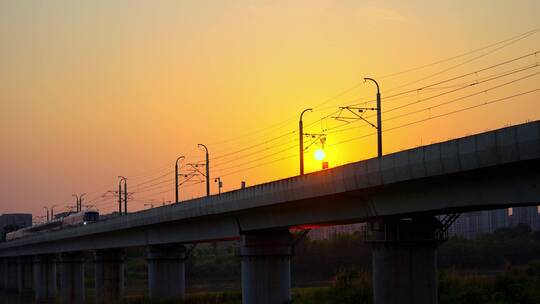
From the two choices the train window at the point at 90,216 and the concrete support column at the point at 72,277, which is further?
the concrete support column at the point at 72,277

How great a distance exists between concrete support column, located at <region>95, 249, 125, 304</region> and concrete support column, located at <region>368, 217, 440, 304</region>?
174 feet

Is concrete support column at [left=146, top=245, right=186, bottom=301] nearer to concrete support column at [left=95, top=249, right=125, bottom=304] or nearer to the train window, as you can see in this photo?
concrete support column at [left=95, top=249, right=125, bottom=304]

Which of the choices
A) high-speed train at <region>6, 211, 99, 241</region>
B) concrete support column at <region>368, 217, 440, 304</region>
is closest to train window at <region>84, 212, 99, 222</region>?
high-speed train at <region>6, 211, 99, 241</region>

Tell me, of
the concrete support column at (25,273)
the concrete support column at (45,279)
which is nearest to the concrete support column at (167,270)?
the concrete support column at (45,279)

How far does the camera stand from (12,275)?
170125 millimetres

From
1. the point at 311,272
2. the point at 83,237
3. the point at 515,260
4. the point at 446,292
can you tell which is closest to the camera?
the point at 446,292

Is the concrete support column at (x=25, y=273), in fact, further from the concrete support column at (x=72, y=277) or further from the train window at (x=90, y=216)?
the train window at (x=90, y=216)

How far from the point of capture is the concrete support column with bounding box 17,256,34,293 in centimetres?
14988

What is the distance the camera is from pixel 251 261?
49125 millimetres

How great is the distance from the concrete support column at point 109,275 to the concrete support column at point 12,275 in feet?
266

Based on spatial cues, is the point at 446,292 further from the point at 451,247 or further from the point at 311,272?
the point at 311,272

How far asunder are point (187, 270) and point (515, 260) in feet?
198

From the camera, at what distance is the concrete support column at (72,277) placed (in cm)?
10425

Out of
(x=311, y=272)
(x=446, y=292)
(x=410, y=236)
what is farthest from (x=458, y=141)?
(x=311, y=272)
